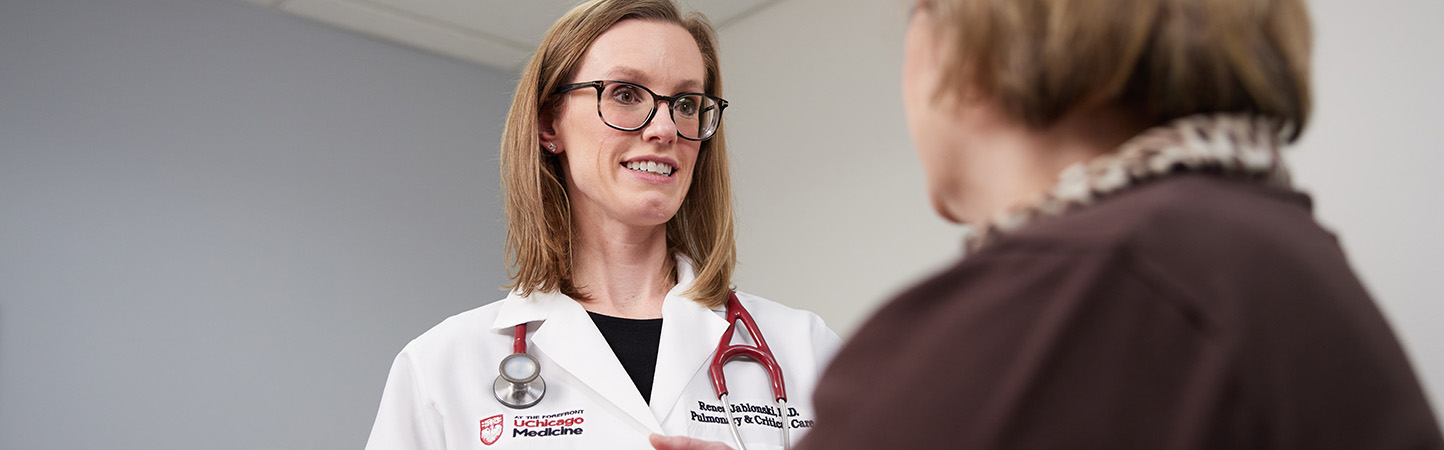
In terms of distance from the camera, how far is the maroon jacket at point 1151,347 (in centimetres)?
46

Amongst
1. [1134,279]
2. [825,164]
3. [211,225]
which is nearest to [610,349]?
[1134,279]

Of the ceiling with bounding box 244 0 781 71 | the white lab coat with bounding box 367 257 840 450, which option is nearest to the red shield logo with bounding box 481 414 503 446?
the white lab coat with bounding box 367 257 840 450

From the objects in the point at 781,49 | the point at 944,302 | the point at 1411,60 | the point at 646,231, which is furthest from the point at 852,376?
the point at 781,49

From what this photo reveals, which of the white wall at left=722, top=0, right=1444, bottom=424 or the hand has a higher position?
the white wall at left=722, top=0, right=1444, bottom=424

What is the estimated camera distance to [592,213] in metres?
1.66

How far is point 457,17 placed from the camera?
3725 mm

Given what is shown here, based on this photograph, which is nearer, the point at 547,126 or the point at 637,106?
the point at 637,106

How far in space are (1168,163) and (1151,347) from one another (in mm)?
108

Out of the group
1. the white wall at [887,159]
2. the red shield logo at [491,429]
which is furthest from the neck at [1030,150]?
the white wall at [887,159]

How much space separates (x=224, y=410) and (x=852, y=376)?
10.7 feet

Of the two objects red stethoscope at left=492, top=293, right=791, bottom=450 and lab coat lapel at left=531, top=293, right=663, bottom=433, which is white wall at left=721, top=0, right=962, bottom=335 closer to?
red stethoscope at left=492, top=293, right=791, bottom=450

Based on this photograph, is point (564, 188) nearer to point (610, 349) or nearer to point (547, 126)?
point (547, 126)

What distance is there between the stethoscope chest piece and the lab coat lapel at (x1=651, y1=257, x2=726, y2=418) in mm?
156

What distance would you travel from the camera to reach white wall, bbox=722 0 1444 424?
199 cm
